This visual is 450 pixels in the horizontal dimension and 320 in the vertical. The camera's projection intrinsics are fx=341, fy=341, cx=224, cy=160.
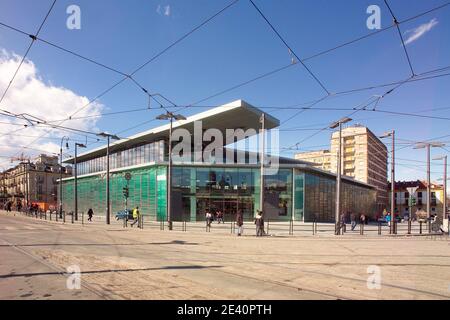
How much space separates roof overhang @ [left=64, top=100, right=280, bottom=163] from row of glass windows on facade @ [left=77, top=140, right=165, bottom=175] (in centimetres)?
87

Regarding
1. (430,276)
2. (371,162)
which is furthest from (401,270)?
(371,162)

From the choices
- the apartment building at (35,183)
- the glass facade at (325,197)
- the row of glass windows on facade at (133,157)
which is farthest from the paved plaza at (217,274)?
the apartment building at (35,183)

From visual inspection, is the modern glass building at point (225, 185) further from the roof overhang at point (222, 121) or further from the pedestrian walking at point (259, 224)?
the pedestrian walking at point (259, 224)

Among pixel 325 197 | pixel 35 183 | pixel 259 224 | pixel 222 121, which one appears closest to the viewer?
pixel 259 224

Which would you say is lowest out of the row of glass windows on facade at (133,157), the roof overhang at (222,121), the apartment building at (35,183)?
the apartment building at (35,183)

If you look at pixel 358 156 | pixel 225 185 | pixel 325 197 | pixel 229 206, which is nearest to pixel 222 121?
pixel 225 185

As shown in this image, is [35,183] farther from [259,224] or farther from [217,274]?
[217,274]

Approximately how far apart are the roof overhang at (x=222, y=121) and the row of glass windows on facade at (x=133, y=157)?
87 cm

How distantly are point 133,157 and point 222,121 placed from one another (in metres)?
16.4

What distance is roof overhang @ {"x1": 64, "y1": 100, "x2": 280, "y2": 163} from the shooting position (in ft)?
120

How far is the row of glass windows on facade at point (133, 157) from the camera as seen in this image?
44719mm

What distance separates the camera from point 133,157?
4953 centimetres
